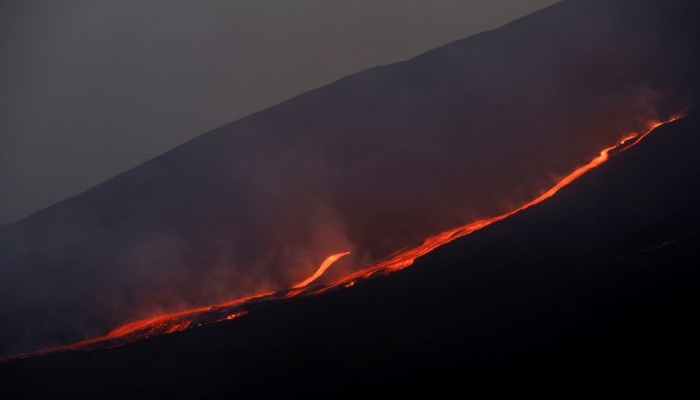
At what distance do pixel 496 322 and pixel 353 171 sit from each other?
11257 millimetres

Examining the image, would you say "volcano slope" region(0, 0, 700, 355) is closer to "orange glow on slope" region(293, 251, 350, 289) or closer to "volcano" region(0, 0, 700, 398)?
"volcano" region(0, 0, 700, 398)

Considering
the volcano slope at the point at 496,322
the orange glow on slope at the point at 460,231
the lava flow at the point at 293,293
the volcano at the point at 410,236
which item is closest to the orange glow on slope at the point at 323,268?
the lava flow at the point at 293,293

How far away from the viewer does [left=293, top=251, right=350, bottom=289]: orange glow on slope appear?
45.2 feet

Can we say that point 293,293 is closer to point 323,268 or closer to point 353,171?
point 323,268

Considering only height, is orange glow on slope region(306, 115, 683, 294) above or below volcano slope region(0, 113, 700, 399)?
above

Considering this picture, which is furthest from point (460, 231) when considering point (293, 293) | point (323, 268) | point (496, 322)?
point (496, 322)

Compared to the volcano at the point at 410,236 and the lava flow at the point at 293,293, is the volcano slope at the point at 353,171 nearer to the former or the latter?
the volcano at the point at 410,236

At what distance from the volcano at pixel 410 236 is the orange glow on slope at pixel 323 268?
0.22 meters

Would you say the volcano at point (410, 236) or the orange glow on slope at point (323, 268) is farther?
the orange glow on slope at point (323, 268)

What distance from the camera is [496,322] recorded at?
8.12m

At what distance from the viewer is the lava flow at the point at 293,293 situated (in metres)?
12.5

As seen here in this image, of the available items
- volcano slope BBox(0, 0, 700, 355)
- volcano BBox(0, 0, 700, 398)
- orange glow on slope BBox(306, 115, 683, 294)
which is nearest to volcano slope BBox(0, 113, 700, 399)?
volcano BBox(0, 0, 700, 398)

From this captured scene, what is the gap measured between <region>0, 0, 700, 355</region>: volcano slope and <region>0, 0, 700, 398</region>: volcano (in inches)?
3.0

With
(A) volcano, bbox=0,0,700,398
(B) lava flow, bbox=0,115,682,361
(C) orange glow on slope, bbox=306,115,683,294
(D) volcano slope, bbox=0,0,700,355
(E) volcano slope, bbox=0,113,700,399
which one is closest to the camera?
(E) volcano slope, bbox=0,113,700,399
